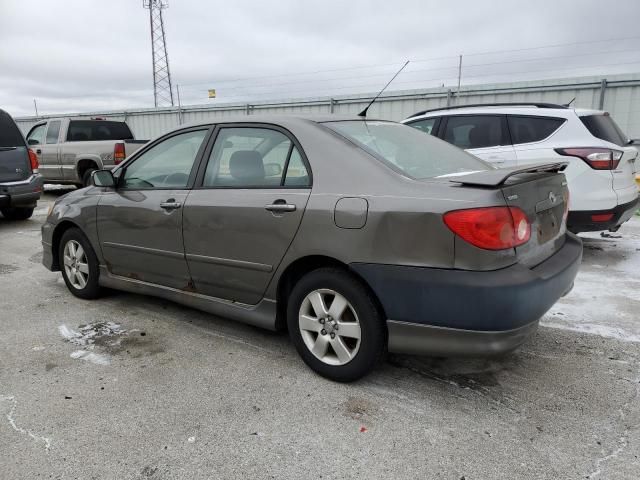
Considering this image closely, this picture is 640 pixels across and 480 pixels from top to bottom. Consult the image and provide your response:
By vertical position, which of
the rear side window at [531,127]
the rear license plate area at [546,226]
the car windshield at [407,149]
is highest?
the rear side window at [531,127]

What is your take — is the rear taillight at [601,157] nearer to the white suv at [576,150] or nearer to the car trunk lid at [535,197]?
the white suv at [576,150]

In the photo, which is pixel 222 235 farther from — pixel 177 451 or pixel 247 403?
pixel 177 451

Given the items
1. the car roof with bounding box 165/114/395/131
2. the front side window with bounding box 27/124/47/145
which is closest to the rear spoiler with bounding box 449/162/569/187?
the car roof with bounding box 165/114/395/131

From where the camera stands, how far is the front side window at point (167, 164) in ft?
11.7

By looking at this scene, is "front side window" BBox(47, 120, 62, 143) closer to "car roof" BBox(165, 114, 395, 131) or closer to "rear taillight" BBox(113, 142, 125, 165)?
"rear taillight" BBox(113, 142, 125, 165)

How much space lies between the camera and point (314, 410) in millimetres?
2635

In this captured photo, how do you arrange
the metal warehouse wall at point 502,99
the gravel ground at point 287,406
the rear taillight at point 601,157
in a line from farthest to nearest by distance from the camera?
the metal warehouse wall at point 502,99, the rear taillight at point 601,157, the gravel ground at point 287,406

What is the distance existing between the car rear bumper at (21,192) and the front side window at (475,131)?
6.48 metres

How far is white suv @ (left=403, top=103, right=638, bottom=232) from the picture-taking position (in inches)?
197

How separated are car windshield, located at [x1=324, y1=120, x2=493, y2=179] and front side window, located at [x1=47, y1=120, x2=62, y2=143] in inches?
415

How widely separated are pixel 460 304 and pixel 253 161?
5.25 feet

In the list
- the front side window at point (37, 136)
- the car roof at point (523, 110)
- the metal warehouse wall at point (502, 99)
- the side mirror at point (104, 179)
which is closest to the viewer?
the side mirror at point (104, 179)

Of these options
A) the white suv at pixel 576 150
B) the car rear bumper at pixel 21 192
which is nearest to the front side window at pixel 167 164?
the white suv at pixel 576 150

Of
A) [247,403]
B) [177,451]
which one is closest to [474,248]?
[247,403]
